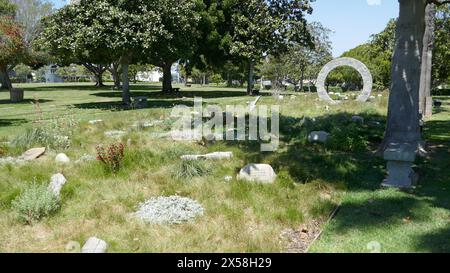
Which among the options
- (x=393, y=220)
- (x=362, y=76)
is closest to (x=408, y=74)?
(x=393, y=220)

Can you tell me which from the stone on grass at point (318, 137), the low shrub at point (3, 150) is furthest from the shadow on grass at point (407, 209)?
the low shrub at point (3, 150)

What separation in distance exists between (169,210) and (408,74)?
17.8ft

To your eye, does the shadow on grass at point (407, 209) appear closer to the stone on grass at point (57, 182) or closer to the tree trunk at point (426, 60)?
the stone on grass at point (57, 182)

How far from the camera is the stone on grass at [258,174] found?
6277mm

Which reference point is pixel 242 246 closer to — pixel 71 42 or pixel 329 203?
pixel 329 203

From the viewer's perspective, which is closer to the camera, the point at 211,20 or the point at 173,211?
the point at 173,211

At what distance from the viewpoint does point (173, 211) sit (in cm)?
514

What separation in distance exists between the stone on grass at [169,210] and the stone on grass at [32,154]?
3.51m

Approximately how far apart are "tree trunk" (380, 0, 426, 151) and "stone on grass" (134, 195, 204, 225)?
4486 mm

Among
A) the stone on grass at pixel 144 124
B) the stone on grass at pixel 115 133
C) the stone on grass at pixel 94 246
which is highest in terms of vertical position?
the stone on grass at pixel 144 124

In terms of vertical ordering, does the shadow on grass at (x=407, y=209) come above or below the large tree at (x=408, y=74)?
below

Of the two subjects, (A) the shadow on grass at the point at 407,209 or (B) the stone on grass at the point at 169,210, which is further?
(B) the stone on grass at the point at 169,210

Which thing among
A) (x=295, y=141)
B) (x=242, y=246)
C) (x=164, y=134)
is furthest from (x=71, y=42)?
(x=242, y=246)
